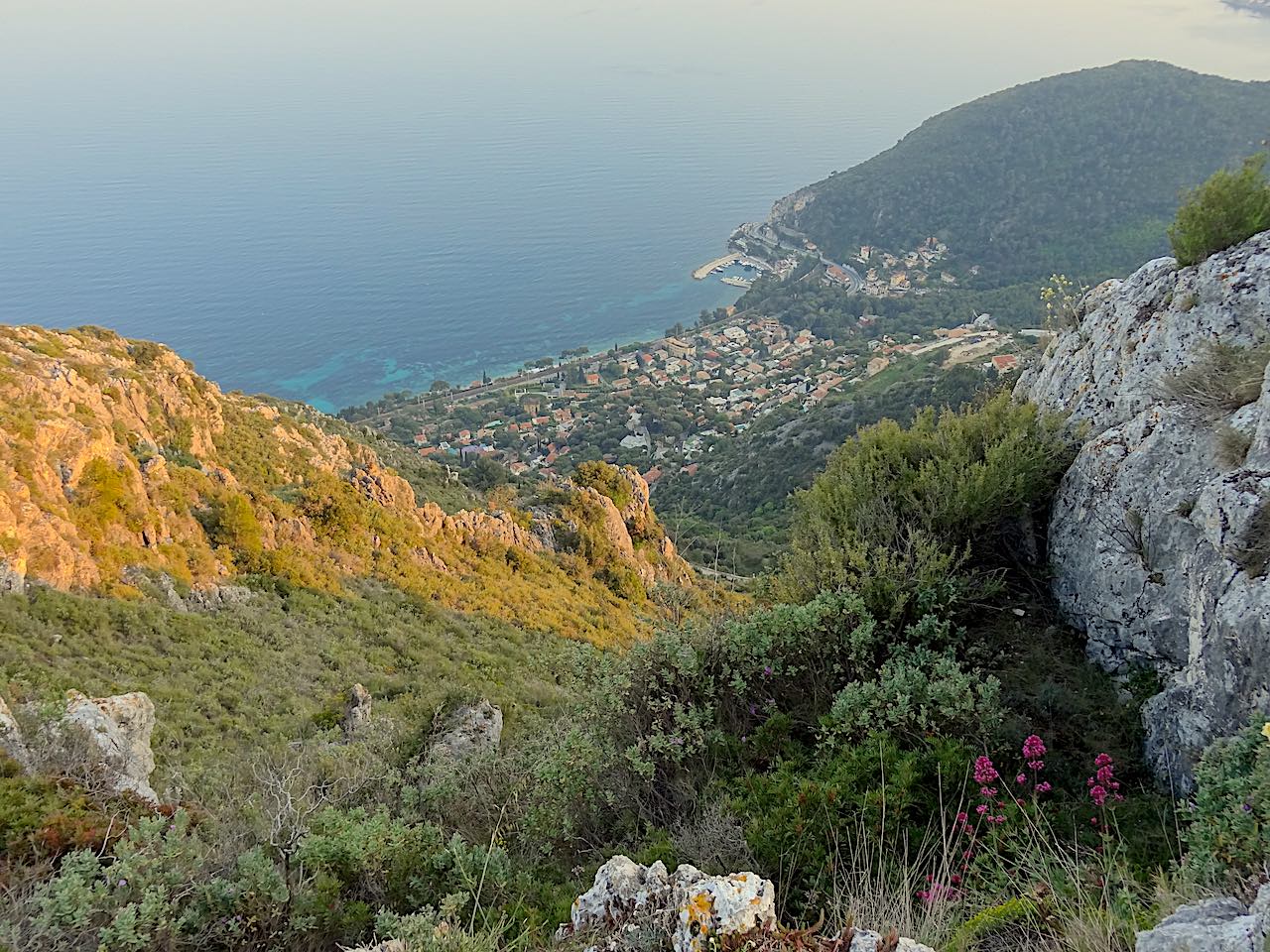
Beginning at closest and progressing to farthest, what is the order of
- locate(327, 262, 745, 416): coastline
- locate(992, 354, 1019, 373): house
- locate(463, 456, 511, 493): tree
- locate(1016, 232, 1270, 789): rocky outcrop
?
locate(1016, 232, 1270, 789): rocky outcrop
locate(463, 456, 511, 493): tree
locate(992, 354, 1019, 373): house
locate(327, 262, 745, 416): coastline

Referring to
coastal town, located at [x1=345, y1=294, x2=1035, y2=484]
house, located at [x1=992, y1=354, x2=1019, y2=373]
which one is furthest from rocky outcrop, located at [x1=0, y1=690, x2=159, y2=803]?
coastal town, located at [x1=345, y1=294, x2=1035, y2=484]

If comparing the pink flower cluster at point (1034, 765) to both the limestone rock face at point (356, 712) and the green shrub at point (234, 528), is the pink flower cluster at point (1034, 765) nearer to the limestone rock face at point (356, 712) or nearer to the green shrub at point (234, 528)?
the limestone rock face at point (356, 712)

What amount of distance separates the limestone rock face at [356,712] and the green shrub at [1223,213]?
10.2 meters

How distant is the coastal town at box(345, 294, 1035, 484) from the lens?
2426 inches

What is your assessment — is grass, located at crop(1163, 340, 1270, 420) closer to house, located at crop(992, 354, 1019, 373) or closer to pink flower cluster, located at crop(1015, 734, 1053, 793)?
pink flower cluster, located at crop(1015, 734, 1053, 793)

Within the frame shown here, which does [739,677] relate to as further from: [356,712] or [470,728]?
[356,712]

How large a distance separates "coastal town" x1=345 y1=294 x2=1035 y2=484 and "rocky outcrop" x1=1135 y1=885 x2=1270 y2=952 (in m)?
50.5

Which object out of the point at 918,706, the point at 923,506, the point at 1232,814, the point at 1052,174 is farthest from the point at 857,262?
the point at 1232,814

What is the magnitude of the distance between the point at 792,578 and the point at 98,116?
9915 inches

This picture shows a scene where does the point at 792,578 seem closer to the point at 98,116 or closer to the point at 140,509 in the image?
the point at 140,509

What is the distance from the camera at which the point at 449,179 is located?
150 meters

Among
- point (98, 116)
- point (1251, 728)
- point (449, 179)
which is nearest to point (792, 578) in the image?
point (1251, 728)

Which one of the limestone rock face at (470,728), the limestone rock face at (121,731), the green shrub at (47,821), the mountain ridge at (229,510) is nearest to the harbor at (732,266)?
the mountain ridge at (229,510)

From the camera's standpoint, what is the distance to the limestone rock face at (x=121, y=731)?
18.2 feet
